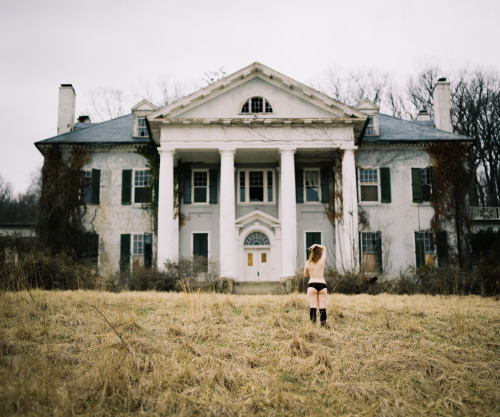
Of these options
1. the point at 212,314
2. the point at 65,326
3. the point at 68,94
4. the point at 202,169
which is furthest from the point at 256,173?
the point at 65,326

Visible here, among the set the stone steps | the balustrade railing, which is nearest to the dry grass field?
the stone steps

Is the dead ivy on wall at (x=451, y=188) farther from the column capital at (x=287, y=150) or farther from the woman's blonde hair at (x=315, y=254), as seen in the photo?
the woman's blonde hair at (x=315, y=254)

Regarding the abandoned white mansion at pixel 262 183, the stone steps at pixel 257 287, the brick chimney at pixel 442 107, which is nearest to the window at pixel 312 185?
the abandoned white mansion at pixel 262 183

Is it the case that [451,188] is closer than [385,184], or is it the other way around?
[451,188]

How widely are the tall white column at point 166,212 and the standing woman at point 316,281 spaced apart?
46.5ft

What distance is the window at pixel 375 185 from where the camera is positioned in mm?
26516

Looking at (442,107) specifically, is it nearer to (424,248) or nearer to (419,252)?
(424,248)

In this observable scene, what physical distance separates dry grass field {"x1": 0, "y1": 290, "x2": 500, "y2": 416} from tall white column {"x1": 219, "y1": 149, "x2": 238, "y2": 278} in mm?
11799

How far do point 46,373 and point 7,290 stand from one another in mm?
5904

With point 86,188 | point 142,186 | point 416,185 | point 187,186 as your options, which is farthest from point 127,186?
point 416,185

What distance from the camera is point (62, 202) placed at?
25562 millimetres

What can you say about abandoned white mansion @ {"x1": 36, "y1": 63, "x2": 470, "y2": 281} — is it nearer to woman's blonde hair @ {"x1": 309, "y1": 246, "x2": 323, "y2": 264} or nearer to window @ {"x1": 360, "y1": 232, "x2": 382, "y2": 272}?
window @ {"x1": 360, "y1": 232, "x2": 382, "y2": 272}

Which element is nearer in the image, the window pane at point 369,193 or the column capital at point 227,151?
the column capital at point 227,151

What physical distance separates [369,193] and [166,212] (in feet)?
35.4
